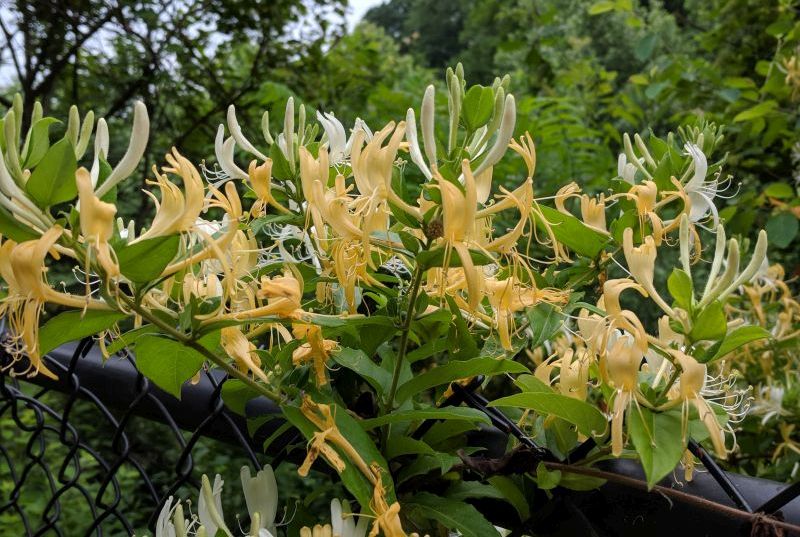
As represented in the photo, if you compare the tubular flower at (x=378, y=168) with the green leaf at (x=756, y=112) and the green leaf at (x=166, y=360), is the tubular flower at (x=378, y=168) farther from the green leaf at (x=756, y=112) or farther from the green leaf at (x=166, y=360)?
the green leaf at (x=756, y=112)

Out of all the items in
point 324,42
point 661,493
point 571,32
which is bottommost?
point 661,493

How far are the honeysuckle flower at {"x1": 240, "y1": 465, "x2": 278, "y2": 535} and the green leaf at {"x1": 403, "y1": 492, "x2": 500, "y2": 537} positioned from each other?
0.23 feet

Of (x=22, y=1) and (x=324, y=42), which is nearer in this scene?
(x=22, y=1)

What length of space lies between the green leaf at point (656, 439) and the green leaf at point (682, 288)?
5 cm

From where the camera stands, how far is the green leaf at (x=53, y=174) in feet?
0.97

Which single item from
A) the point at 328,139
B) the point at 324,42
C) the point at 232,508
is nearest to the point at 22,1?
the point at 324,42

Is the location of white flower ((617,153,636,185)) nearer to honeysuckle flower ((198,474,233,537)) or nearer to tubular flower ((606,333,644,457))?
tubular flower ((606,333,644,457))

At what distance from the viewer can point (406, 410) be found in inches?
15.9

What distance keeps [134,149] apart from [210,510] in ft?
0.60

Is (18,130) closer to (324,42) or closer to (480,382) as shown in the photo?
(480,382)

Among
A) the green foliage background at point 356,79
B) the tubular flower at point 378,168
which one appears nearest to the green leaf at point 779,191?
the green foliage background at point 356,79

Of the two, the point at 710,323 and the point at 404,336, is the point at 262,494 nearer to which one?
the point at 404,336

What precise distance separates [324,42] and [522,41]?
0.72 m

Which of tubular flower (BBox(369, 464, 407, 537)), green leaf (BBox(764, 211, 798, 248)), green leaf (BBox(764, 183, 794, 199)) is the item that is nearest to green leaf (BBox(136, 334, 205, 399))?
tubular flower (BBox(369, 464, 407, 537))
